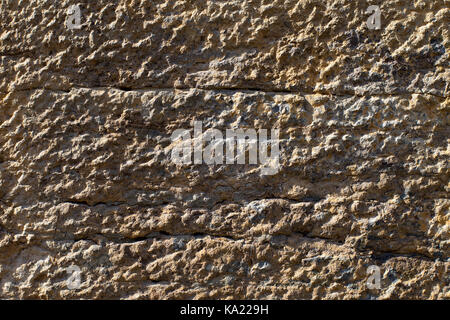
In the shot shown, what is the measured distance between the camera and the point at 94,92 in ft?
3.83

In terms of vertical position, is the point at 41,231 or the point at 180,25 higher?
the point at 180,25

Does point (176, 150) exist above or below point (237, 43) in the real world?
below

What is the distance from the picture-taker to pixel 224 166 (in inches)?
44.9

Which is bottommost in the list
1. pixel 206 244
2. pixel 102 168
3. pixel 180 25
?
pixel 206 244

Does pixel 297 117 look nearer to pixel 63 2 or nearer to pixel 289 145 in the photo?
pixel 289 145

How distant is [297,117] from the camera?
1133mm

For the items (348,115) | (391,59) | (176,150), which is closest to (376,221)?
(348,115)

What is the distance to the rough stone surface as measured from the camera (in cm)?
111

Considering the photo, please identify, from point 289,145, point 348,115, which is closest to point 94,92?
point 289,145

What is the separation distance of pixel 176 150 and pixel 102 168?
175 mm

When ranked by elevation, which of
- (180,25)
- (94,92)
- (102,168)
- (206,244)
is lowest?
(206,244)

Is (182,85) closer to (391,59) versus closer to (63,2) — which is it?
(63,2)

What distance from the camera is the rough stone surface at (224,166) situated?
111 centimetres

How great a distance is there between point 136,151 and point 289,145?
1.13 ft
